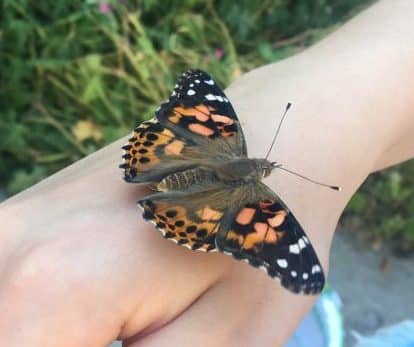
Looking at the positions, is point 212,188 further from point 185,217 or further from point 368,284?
point 368,284

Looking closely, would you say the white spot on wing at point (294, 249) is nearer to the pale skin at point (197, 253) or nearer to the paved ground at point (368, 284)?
the pale skin at point (197, 253)

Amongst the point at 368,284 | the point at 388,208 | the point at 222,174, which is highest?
the point at 222,174

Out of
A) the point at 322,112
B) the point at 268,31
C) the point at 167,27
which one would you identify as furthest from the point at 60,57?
the point at 322,112

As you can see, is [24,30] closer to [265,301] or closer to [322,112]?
[322,112]

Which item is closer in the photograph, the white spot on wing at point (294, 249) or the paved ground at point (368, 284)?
the white spot on wing at point (294, 249)

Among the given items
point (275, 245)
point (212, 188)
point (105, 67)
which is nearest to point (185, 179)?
point (212, 188)

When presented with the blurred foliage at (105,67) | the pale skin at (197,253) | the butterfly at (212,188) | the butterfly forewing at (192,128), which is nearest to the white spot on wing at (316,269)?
the butterfly at (212,188)

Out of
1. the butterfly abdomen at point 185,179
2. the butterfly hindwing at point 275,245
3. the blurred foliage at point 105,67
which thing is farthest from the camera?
the blurred foliage at point 105,67
